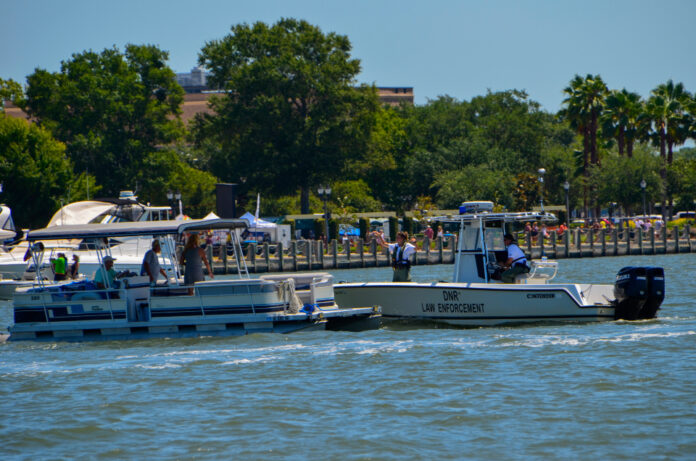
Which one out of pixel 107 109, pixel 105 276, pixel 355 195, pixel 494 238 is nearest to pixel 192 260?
pixel 105 276

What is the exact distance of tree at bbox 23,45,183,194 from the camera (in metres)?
78.4

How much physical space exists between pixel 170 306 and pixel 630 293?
359 inches

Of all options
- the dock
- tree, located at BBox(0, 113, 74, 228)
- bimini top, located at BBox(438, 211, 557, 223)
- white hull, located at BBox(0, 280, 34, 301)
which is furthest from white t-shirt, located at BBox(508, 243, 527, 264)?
tree, located at BBox(0, 113, 74, 228)

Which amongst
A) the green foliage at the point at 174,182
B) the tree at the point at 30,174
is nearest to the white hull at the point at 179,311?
the tree at the point at 30,174

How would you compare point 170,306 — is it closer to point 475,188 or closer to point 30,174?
point 30,174

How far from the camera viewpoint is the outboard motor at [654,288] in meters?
19.9

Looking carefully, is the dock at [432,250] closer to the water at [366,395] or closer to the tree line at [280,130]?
the tree line at [280,130]

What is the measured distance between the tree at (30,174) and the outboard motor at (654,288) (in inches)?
2027

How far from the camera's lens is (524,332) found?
65.1 ft

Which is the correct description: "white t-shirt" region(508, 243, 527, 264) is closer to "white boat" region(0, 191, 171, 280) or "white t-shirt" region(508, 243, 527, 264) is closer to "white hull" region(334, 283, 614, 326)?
"white hull" region(334, 283, 614, 326)

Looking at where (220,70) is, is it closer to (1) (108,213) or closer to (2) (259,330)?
(1) (108,213)

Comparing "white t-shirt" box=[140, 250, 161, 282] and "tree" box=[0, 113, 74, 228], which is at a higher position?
"tree" box=[0, 113, 74, 228]

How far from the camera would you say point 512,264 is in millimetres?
20719

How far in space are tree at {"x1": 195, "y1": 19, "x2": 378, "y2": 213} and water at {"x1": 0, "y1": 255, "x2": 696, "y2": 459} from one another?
56285mm
